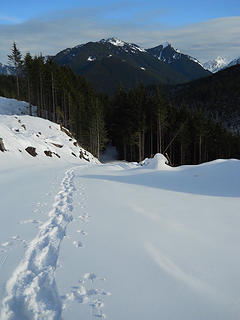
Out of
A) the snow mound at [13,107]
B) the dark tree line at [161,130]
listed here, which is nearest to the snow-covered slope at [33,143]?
the dark tree line at [161,130]

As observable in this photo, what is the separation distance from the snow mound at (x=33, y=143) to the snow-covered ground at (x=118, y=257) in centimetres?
1022

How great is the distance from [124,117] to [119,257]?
1697 inches

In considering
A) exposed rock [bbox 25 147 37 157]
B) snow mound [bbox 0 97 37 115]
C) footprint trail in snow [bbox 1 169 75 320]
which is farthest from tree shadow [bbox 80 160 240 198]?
snow mound [bbox 0 97 37 115]

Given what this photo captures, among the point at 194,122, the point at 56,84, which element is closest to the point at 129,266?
the point at 56,84

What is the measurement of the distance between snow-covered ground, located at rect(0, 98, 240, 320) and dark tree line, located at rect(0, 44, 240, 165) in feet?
98.6

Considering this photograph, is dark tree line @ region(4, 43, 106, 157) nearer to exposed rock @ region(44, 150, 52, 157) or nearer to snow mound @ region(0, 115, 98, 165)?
snow mound @ region(0, 115, 98, 165)

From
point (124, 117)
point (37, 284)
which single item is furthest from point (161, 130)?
point (37, 284)

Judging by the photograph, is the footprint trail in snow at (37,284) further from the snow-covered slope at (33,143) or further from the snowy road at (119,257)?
the snow-covered slope at (33,143)

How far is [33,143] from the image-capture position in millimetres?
22188

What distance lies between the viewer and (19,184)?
1074cm

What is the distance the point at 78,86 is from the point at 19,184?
47732 mm

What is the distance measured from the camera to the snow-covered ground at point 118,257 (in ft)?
10.1

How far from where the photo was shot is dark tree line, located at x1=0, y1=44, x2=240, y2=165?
142 ft

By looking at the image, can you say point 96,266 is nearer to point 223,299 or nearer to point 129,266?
point 129,266
